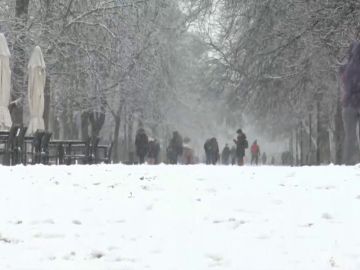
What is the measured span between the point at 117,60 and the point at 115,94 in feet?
30.2

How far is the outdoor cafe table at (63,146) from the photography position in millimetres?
16703

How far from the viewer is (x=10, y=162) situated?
14547mm

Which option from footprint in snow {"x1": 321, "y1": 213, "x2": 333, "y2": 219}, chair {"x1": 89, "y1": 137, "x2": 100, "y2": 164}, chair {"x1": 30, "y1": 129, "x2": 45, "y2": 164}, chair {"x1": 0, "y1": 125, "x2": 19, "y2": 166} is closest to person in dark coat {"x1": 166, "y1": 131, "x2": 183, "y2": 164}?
chair {"x1": 89, "y1": 137, "x2": 100, "y2": 164}

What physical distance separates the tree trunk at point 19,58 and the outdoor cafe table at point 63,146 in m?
5.20

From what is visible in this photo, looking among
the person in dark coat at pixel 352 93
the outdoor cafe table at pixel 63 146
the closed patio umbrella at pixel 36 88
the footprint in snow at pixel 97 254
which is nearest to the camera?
the footprint in snow at pixel 97 254

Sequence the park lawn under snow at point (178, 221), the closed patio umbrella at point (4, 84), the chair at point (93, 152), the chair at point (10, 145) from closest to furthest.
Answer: the park lawn under snow at point (178, 221) < the chair at point (10, 145) < the closed patio umbrella at point (4, 84) < the chair at point (93, 152)

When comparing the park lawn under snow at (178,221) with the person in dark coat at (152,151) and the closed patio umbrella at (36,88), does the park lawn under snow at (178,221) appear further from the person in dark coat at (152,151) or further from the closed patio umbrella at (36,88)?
the person in dark coat at (152,151)

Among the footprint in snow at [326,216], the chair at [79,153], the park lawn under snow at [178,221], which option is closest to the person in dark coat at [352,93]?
the park lawn under snow at [178,221]

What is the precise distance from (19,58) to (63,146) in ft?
20.5

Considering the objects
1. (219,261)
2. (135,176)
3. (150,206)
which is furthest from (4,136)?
(219,261)

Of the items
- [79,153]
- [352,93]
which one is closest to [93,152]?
[79,153]

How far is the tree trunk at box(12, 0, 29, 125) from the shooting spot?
2167cm

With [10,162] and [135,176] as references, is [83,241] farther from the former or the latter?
[10,162]

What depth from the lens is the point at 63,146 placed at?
1711 cm
